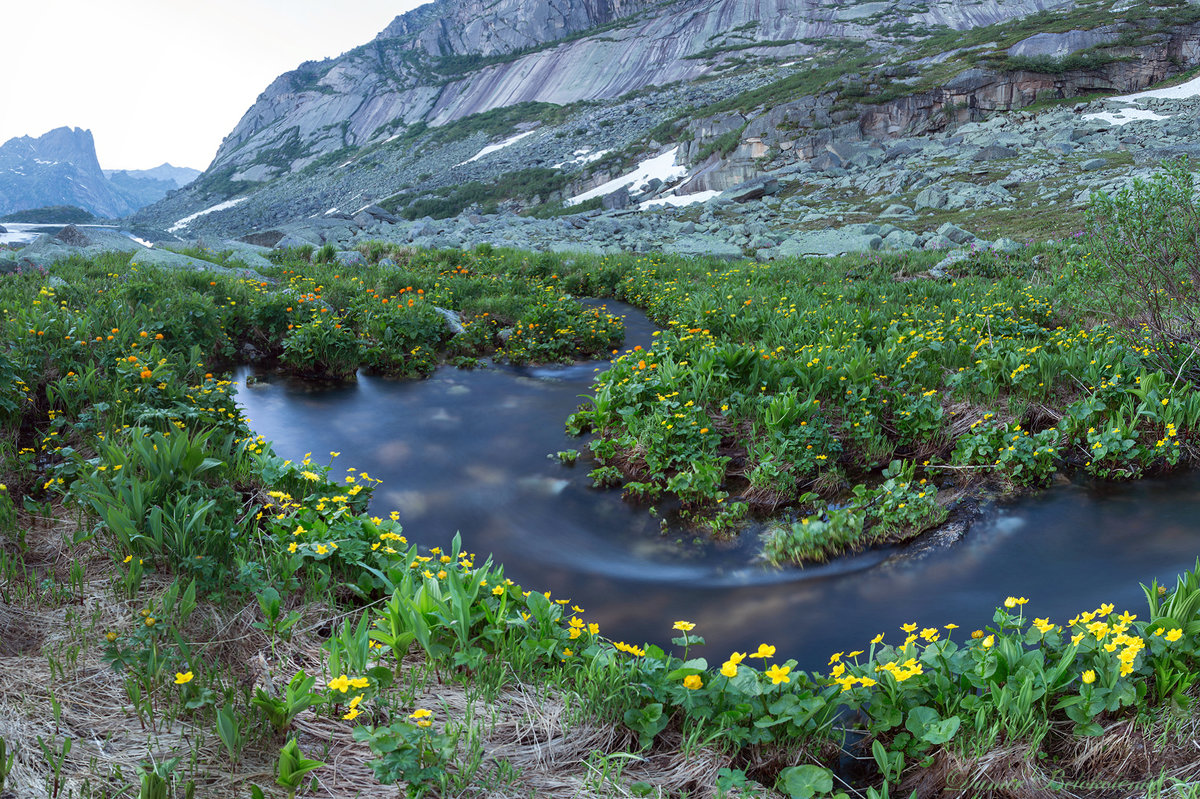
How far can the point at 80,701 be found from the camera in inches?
108

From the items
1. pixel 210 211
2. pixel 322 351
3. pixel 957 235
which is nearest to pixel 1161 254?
pixel 322 351

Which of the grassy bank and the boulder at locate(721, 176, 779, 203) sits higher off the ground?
the boulder at locate(721, 176, 779, 203)

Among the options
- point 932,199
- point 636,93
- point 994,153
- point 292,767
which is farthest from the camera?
point 636,93

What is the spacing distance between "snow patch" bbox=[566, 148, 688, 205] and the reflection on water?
4406 centimetres

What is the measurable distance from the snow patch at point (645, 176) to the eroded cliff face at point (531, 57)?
4016cm

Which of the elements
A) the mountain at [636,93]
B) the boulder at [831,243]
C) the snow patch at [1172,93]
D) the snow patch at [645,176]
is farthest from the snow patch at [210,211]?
the snow patch at [1172,93]

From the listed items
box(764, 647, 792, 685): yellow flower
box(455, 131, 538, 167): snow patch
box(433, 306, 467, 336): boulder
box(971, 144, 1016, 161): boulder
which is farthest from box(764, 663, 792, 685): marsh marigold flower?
box(455, 131, 538, 167): snow patch

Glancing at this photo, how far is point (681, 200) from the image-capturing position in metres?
43.5

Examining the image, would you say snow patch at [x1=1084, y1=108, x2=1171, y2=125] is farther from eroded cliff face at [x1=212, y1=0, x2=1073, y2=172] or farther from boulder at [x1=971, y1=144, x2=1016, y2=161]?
eroded cliff face at [x1=212, y1=0, x2=1073, y2=172]

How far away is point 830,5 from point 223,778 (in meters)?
126

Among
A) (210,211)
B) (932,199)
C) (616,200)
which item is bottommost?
(932,199)

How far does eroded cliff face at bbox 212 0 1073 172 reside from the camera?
318 feet

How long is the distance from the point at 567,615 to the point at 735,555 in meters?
1.31

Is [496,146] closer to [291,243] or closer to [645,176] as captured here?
[645,176]
